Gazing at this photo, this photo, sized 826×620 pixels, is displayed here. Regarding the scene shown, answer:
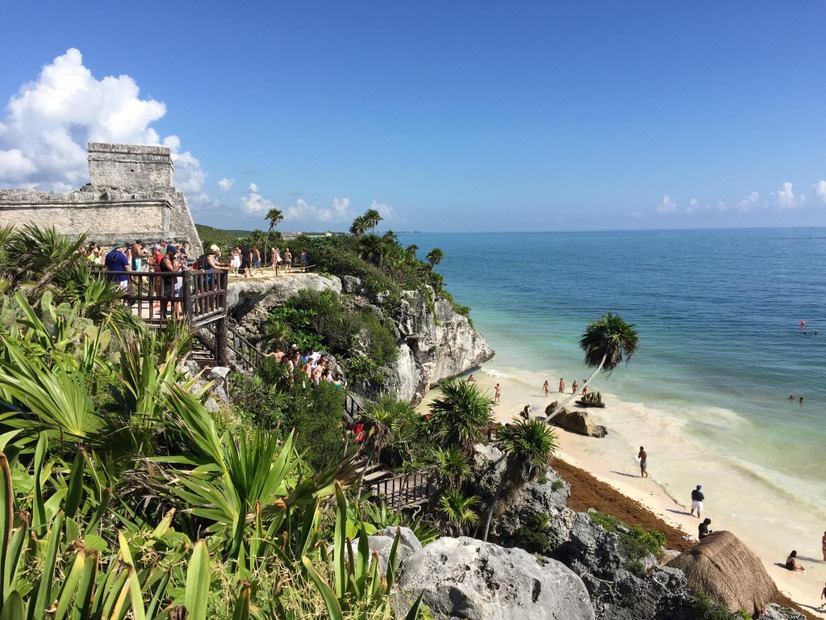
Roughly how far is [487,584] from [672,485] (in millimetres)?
19829

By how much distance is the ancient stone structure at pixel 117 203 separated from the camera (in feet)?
65.7

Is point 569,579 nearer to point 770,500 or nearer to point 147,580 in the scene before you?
point 147,580

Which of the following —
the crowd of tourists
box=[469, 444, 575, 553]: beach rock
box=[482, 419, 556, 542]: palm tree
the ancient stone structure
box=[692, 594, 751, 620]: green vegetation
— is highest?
the ancient stone structure

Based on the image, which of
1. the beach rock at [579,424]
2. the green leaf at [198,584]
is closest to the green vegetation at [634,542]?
the green leaf at [198,584]

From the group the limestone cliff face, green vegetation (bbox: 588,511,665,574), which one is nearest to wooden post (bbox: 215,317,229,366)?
the limestone cliff face

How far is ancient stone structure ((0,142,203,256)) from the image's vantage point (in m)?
20.0

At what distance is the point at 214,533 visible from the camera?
333 cm

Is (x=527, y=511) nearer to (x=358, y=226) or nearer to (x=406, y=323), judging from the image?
(x=406, y=323)

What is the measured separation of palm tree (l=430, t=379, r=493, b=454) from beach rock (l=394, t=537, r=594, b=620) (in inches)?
313

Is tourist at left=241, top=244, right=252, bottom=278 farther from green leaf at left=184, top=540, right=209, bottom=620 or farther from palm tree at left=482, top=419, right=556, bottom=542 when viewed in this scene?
green leaf at left=184, top=540, right=209, bottom=620

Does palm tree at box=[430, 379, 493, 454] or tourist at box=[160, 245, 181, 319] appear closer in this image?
Result: tourist at box=[160, 245, 181, 319]

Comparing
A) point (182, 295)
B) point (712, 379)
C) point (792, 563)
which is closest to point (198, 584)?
point (182, 295)

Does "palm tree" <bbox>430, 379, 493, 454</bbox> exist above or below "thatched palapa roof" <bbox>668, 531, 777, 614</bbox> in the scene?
above

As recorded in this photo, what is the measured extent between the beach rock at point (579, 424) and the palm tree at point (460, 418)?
47.1 feet
